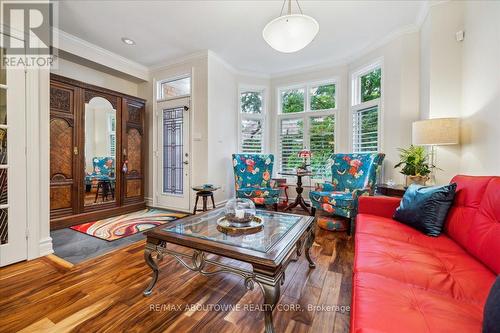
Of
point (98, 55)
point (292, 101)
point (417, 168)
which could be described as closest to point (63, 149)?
point (98, 55)

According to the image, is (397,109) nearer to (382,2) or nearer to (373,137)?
(373,137)

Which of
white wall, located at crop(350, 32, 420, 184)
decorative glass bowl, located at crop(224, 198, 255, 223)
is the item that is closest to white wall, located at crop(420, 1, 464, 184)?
white wall, located at crop(350, 32, 420, 184)

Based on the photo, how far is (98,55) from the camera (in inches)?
142

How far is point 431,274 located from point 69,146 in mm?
4068

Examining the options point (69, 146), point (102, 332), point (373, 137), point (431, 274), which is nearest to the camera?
point (431, 274)

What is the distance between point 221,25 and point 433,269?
340 centimetres

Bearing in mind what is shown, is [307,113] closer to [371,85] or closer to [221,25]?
[371,85]

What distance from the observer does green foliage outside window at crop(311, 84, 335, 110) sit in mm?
4230

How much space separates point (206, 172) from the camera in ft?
12.4

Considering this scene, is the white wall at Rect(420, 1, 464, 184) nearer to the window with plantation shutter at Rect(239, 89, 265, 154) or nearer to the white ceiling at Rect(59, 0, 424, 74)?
the white ceiling at Rect(59, 0, 424, 74)

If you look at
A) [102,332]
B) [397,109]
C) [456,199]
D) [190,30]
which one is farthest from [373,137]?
[102,332]

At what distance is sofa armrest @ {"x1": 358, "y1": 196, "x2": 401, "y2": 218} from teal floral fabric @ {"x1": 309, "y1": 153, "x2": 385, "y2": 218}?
1.78 feet

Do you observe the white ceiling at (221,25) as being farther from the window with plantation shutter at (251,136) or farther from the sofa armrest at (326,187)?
the sofa armrest at (326,187)

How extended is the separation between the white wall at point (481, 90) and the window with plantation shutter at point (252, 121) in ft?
10.3
